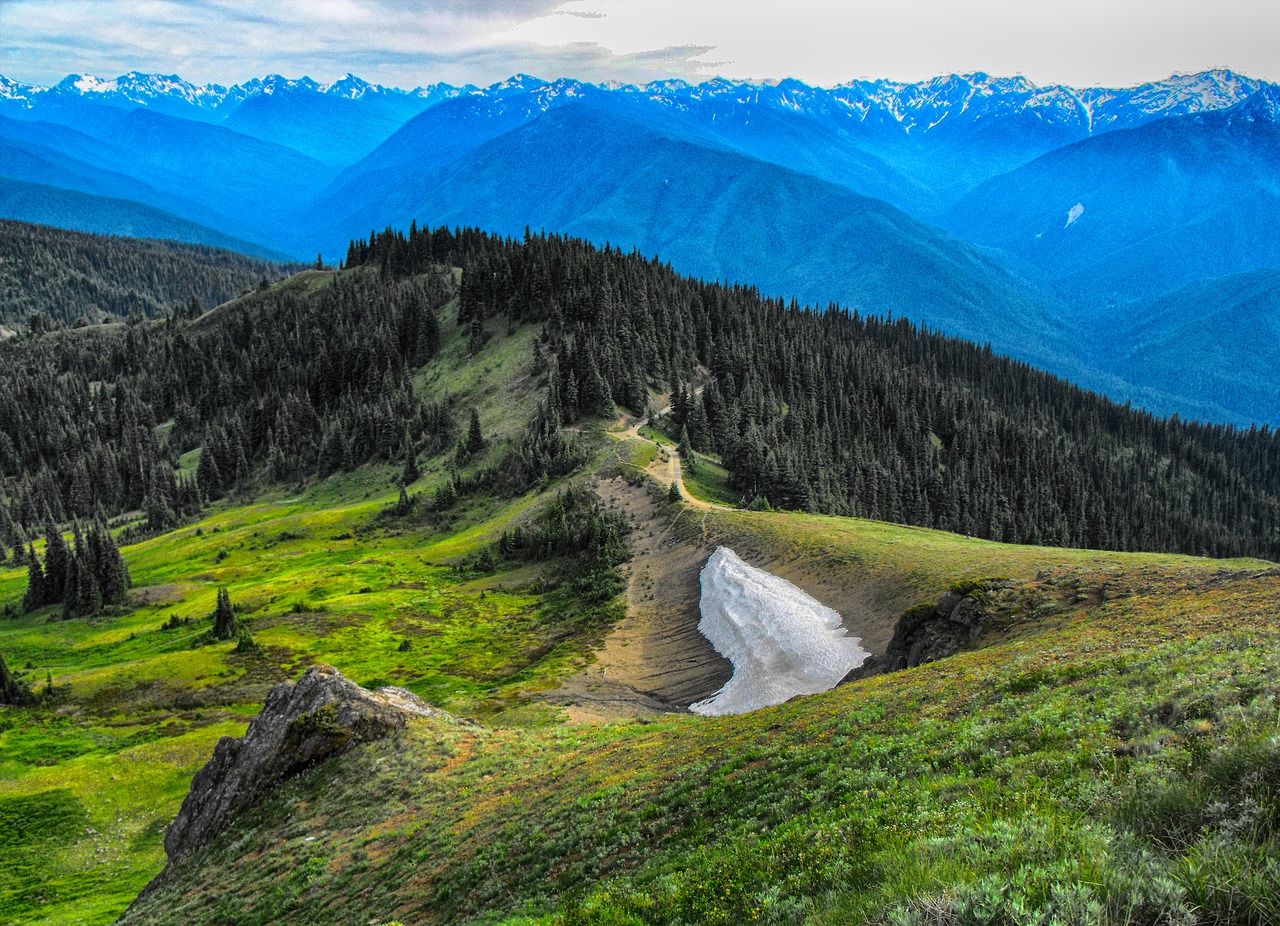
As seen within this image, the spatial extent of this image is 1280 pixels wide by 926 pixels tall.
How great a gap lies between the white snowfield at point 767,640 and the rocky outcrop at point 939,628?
8.53 m

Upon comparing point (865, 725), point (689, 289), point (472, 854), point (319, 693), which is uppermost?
point (689, 289)

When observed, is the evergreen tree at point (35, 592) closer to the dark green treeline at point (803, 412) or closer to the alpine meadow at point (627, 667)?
the alpine meadow at point (627, 667)

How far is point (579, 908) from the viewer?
13016mm

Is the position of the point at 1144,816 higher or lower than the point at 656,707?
higher

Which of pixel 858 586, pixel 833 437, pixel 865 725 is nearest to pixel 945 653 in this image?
pixel 865 725

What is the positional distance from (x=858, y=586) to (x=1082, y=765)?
4643 centimetres

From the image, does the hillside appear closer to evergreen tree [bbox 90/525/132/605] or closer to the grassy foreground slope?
the grassy foreground slope

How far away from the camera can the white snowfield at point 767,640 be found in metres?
47.9

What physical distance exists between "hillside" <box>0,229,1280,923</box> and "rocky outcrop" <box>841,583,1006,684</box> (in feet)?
2.07

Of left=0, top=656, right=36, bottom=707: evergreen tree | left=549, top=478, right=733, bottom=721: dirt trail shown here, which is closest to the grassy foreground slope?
left=549, top=478, right=733, bottom=721: dirt trail

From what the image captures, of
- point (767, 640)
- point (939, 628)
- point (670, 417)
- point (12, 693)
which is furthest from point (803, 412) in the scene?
point (12, 693)

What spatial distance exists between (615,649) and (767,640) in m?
16.5

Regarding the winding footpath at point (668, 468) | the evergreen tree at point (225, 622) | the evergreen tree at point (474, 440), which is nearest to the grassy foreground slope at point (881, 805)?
the evergreen tree at point (225, 622)

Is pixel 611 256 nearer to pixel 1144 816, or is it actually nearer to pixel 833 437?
pixel 833 437
